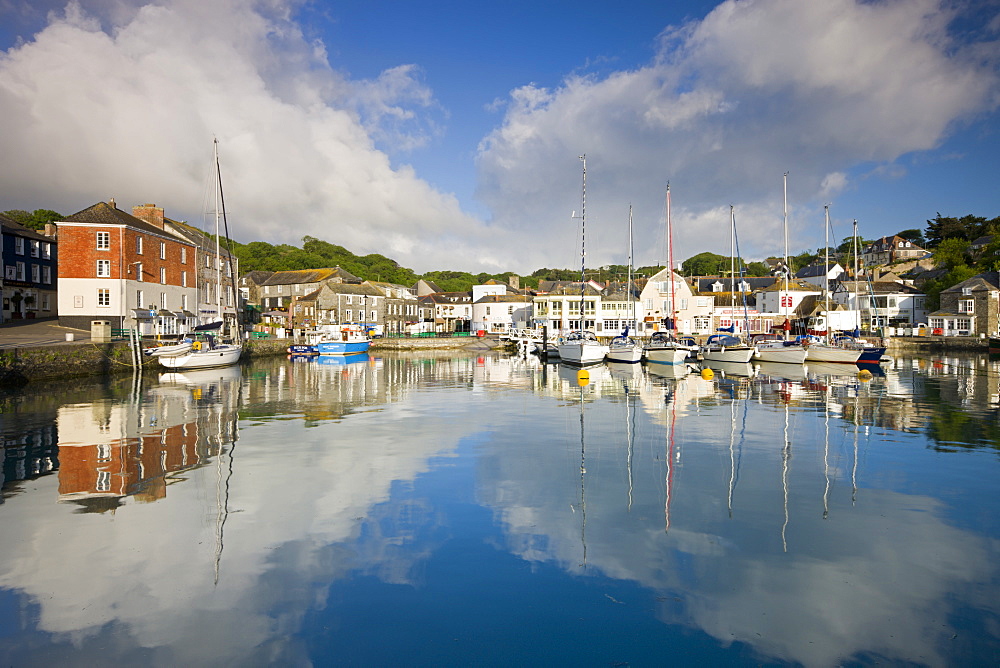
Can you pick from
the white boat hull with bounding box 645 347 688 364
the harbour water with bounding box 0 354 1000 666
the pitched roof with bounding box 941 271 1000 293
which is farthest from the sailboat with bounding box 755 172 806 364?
the pitched roof with bounding box 941 271 1000 293

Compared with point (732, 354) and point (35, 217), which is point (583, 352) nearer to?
point (732, 354)

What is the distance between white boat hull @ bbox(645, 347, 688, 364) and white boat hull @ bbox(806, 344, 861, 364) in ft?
32.1

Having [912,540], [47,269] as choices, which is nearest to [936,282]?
[912,540]

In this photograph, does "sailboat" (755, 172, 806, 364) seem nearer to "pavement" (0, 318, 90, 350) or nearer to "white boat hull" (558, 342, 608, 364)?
"white boat hull" (558, 342, 608, 364)

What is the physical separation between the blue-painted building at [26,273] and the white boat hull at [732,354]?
55353 millimetres

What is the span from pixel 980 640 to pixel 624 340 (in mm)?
46642

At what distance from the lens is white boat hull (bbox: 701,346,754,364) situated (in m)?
41.4

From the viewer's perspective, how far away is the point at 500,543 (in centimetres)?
883

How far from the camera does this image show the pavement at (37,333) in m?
35.1

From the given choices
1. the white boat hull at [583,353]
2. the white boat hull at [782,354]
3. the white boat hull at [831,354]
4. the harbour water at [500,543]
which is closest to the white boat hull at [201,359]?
the harbour water at [500,543]

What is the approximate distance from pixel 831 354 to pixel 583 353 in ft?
59.0

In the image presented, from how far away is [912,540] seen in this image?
28.8ft

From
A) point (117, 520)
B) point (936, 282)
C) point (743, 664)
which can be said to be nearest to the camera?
A: point (743, 664)

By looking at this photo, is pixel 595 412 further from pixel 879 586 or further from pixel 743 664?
pixel 743 664
